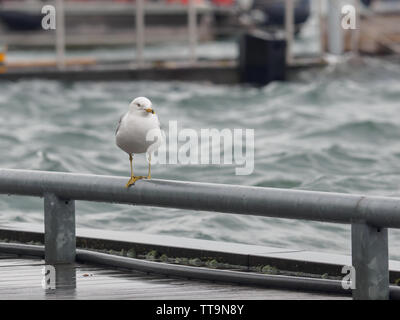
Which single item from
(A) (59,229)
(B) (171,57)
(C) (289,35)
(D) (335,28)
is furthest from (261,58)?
(A) (59,229)

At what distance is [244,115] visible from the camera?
80.2 feet

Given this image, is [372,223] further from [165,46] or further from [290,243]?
[165,46]

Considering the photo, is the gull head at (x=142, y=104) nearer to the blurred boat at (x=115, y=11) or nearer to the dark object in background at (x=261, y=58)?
the dark object in background at (x=261, y=58)

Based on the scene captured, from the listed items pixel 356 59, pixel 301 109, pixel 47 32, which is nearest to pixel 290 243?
pixel 301 109

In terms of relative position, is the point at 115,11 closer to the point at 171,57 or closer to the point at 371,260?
the point at 171,57

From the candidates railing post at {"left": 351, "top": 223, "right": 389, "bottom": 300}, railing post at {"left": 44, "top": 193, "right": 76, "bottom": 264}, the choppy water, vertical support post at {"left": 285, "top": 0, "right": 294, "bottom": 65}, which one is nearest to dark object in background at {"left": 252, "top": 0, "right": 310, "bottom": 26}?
the choppy water

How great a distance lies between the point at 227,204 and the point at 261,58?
23036mm

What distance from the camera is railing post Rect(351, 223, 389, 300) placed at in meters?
5.14

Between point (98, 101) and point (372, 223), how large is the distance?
21134 millimetres

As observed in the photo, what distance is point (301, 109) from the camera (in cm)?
2530

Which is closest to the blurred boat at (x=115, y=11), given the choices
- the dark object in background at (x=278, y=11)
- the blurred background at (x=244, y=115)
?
the dark object in background at (x=278, y=11)

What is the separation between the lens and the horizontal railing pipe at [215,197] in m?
5.15

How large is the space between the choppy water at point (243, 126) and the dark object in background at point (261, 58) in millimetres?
376

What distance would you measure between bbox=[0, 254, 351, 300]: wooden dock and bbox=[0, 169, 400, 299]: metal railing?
27cm
